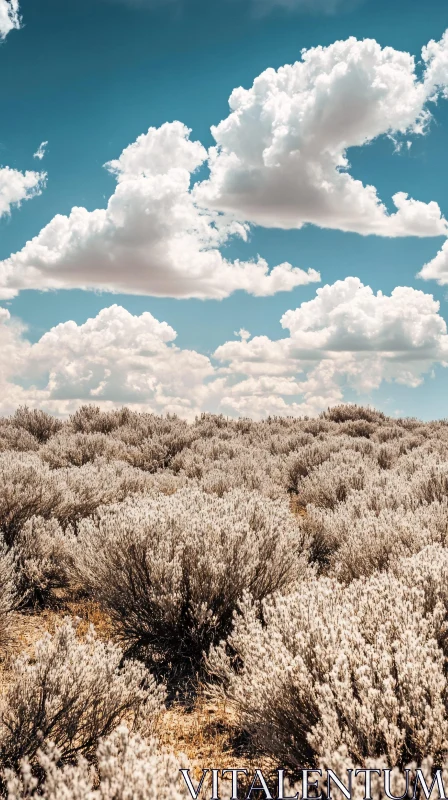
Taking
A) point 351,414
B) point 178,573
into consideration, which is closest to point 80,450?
point 178,573

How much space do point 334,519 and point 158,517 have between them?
2.19 meters

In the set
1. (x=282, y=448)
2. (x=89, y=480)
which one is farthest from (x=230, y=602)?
(x=282, y=448)

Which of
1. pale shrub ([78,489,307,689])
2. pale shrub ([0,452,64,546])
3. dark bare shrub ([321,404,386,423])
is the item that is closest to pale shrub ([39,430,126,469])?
pale shrub ([0,452,64,546])

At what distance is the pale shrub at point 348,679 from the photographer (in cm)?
219

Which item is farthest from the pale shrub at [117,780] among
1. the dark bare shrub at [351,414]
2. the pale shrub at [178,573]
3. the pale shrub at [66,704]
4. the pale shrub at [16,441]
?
the dark bare shrub at [351,414]

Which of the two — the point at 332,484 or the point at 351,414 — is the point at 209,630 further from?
the point at 351,414

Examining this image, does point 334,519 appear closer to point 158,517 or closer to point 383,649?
point 158,517

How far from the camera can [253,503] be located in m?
5.18

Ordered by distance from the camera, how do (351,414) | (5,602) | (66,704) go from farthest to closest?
(351,414), (5,602), (66,704)

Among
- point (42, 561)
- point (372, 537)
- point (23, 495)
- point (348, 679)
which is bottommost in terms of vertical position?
point (348, 679)

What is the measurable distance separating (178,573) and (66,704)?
1.34 metres

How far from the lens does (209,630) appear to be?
3943 millimetres

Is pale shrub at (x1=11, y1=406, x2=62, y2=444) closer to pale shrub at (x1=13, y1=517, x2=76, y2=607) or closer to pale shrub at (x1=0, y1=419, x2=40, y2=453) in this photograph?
pale shrub at (x1=0, y1=419, x2=40, y2=453)

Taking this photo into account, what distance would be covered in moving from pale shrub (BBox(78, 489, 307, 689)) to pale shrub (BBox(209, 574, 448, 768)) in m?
0.76
